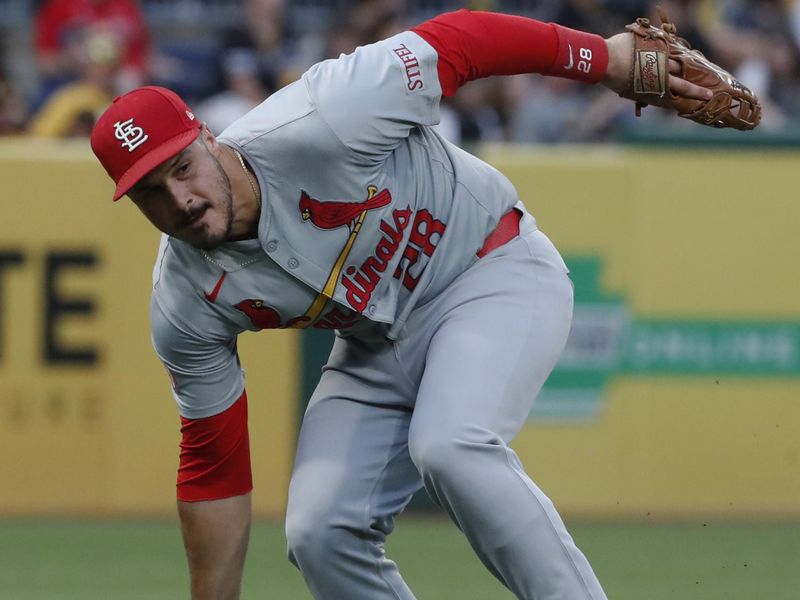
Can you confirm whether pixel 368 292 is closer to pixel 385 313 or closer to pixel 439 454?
pixel 385 313

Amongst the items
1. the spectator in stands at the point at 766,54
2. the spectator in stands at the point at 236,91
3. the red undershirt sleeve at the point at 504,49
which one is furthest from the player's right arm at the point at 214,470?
the spectator in stands at the point at 766,54

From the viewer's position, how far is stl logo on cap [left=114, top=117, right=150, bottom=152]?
404 centimetres

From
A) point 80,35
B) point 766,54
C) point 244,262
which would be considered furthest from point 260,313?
point 766,54

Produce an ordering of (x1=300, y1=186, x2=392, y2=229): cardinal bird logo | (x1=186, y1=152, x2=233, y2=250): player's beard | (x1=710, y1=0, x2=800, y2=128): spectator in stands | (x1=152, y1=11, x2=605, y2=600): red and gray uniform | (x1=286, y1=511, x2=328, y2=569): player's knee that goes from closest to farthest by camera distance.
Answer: (x1=186, y1=152, x2=233, y2=250): player's beard
(x1=152, y1=11, x2=605, y2=600): red and gray uniform
(x1=300, y1=186, x2=392, y2=229): cardinal bird logo
(x1=286, y1=511, x2=328, y2=569): player's knee
(x1=710, y1=0, x2=800, y2=128): spectator in stands

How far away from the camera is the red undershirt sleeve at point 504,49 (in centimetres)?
447

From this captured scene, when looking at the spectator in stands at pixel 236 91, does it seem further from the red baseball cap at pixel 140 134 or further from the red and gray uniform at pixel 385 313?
the red baseball cap at pixel 140 134

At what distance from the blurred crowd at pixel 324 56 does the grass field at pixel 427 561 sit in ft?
9.09

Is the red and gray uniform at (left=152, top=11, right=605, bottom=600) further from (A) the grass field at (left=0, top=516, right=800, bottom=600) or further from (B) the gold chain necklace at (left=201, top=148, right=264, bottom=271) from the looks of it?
(A) the grass field at (left=0, top=516, right=800, bottom=600)

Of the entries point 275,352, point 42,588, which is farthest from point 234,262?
point 275,352

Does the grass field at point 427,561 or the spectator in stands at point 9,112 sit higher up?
the spectator in stands at point 9,112

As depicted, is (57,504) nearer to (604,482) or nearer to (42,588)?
(42,588)

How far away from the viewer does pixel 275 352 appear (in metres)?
8.05

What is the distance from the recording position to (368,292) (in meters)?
4.51

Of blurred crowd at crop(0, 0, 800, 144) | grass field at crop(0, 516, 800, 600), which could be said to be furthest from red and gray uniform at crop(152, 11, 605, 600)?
blurred crowd at crop(0, 0, 800, 144)
